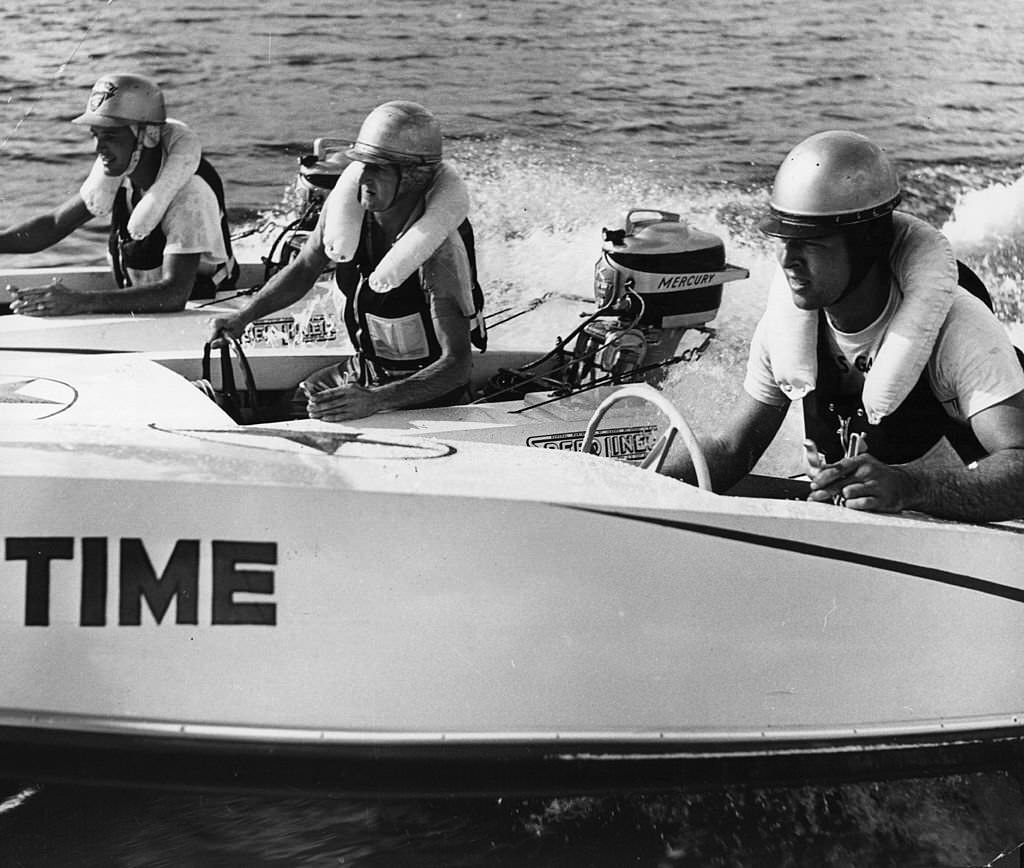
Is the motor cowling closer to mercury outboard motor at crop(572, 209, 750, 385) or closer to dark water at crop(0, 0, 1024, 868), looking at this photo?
mercury outboard motor at crop(572, 209, 750, 385)

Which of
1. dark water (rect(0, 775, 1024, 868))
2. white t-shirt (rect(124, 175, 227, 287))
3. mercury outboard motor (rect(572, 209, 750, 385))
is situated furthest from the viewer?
white t-shirt (rect(124, 175, 227, 287))

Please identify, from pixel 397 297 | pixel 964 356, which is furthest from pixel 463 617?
pixel 397 297

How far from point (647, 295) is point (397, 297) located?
1058mm

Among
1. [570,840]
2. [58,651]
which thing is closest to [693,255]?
[570,840]

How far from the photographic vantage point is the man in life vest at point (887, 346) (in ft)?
9.37

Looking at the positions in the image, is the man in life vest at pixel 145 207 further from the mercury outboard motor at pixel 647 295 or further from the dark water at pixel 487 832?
the dark water at pixel 487 832

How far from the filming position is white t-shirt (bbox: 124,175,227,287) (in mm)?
5746

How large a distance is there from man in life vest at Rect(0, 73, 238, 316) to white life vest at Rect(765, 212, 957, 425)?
131 inches

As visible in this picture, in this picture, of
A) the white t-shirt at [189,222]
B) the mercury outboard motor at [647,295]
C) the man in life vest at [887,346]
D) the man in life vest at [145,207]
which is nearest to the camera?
the man in life vest at [887,346]

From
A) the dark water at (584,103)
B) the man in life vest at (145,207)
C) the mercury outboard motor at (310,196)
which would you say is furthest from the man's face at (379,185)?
the dark water at (584,103)

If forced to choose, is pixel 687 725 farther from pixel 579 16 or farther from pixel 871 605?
pixel 579 16

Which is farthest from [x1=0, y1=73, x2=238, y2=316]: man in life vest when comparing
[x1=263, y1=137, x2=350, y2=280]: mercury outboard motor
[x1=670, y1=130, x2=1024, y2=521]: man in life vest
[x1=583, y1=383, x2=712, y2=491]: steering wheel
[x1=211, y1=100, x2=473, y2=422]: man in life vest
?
[x1=670, y1=130, x2=1024, y2=521]: man in life vest

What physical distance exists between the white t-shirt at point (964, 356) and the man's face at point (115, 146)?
3.48m

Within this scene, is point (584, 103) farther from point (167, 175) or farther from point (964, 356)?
point (964, 356)
